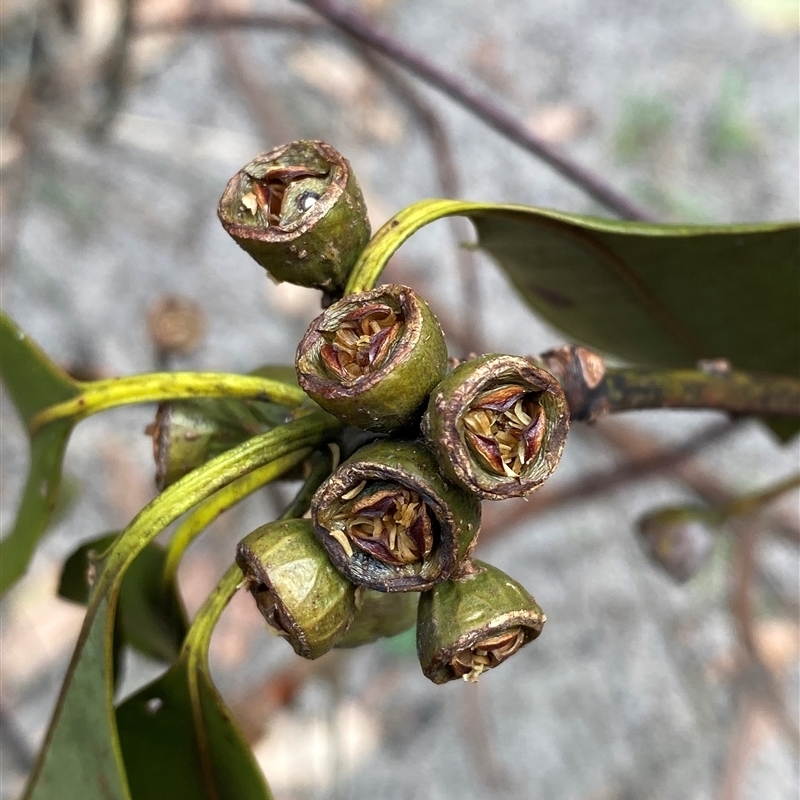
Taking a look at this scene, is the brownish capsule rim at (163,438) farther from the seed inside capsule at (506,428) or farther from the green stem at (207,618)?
the seed inside capsule at (506,428)

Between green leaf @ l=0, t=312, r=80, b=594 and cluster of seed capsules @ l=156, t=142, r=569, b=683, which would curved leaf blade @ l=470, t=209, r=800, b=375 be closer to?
cluster of seed capsules @ l=156, t=142, r=569, b=683

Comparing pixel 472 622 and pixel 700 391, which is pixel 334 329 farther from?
pixel 700 391

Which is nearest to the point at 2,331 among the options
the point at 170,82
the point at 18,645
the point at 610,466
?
the point at 18,645

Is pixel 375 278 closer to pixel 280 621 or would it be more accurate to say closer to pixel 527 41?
pixel 280 621

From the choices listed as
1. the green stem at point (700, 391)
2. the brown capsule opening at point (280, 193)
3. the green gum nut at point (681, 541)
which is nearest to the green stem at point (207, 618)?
the brown capsule opening at point (280, 193)

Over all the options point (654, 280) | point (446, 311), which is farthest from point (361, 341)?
point (446, 311)

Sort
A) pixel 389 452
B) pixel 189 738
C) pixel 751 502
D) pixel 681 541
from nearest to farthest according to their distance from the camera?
pixel 389 452 < pixel 189 738 < pixel 681 541 < pixel 751 502
